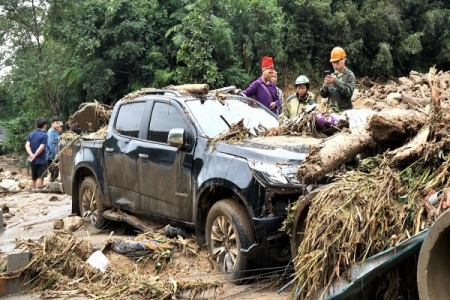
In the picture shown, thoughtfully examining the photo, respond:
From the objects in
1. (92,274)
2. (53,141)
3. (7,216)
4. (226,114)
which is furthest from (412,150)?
(53,141)

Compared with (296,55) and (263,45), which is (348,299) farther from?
(296,55)

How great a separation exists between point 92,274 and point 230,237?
5.43 ft

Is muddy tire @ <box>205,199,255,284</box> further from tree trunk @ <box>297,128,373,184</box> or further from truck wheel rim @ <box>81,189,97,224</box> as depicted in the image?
truck wheel rim @ <box>81,189,97,224</box>

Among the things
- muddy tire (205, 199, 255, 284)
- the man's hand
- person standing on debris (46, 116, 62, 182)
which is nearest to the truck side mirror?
muddy tire (205, 199, 255, 284)

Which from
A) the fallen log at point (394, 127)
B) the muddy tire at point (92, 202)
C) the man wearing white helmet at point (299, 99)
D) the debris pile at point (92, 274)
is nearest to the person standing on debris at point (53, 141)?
the muddy tire at point (92, 202)

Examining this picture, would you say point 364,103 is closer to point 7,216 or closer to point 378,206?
point 7,216

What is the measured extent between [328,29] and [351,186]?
74.4 ft

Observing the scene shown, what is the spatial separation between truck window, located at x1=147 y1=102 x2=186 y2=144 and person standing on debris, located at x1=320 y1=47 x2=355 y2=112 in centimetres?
207

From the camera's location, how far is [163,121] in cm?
672

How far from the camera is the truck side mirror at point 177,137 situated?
19.8 feet

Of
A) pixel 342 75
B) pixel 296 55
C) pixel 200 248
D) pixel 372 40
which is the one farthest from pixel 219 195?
pixel 372 40

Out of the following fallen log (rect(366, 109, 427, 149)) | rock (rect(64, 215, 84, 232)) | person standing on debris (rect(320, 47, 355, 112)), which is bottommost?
rock (rect(64, 215, 84, 232))

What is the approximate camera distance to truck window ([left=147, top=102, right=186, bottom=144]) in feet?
21.2

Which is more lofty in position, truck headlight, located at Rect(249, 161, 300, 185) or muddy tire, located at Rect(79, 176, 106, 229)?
truck headlight, located at Rect(249, 161, 300, 185)
